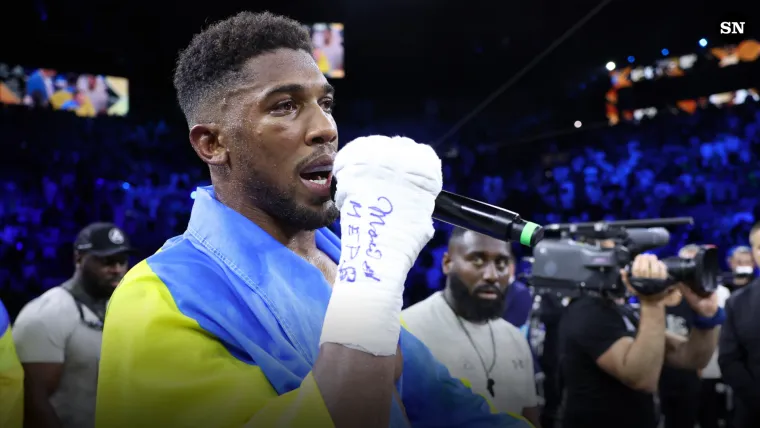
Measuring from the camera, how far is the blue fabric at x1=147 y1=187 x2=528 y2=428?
82 cm

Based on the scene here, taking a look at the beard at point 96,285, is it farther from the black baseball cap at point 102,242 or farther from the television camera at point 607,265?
the television camera at point 607,265

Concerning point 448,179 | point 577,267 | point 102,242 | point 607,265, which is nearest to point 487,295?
point 577,267

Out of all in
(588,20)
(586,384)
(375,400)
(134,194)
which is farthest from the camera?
(134,194)

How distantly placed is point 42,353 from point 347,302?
243 cm

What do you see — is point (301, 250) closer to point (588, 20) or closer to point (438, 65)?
point (588, 20)

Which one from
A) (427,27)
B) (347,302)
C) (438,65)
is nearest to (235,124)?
(347,302)

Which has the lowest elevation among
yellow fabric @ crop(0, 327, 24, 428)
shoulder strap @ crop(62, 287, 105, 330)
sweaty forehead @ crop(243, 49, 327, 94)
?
yellow fabric @ crop(0, 327, 24, 428)

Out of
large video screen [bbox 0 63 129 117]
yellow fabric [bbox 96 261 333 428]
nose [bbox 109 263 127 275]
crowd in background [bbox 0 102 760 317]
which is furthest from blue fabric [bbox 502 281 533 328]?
large video screen [bbox 0 63 129 117]

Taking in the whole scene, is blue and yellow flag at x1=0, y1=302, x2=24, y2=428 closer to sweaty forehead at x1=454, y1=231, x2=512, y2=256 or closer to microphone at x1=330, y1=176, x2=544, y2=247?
microphone at x1=330, y1=176, x2=544, y2=247

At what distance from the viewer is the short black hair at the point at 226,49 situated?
1.00 meters

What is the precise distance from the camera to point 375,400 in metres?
0.74

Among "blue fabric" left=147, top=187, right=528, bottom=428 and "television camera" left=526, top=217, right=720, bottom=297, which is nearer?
"blue fabric" left=147, top=187, right=528, bottom=428

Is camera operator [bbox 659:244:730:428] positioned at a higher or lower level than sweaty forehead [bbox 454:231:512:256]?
lower

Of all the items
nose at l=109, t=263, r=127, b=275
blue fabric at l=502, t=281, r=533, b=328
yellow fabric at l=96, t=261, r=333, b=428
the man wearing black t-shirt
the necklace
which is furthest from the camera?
the man wearing black t-shirt
